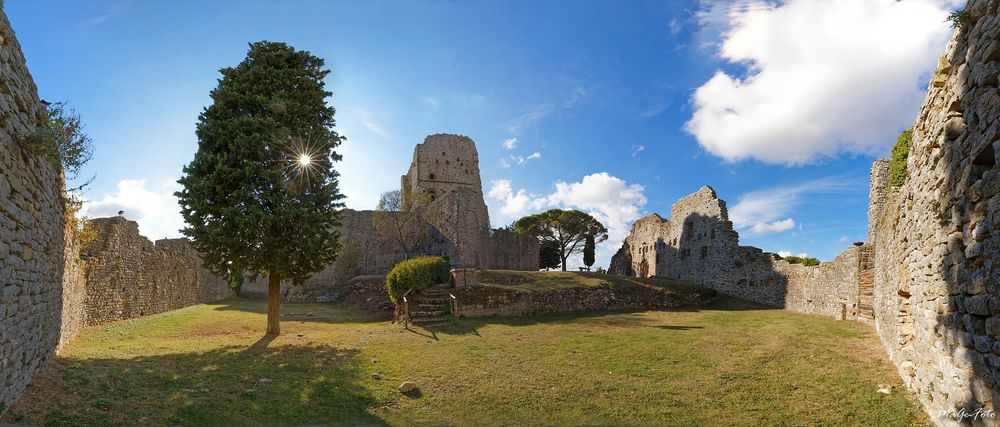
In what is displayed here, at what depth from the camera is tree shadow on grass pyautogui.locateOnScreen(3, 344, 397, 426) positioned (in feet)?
21.2

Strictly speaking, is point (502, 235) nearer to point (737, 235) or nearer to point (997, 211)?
point (737, 235)

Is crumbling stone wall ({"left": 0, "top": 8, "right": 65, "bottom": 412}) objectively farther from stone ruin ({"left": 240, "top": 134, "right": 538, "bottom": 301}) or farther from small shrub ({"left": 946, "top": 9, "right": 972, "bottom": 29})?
stone ruin ({"left": 240, "top": 134, "right": 538, "bottom": 301})

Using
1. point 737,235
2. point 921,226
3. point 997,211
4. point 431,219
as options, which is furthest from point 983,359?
point 431,219

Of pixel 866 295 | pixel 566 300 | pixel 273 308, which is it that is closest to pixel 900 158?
pixel 866 295

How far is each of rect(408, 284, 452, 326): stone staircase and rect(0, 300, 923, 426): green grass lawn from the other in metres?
2.42

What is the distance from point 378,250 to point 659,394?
32608mm

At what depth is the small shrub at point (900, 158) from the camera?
10898 mm

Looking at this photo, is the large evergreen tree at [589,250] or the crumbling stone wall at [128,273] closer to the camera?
the crumbling stone wall at [128,273]

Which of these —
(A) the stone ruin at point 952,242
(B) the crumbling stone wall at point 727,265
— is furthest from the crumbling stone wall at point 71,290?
(B) the crumbling stone wall at point 727,265

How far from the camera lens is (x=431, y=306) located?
18453mm

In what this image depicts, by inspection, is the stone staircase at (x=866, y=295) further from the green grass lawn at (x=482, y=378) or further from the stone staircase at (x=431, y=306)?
the stone staircase at (x=431, y=306)

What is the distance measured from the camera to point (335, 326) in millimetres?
18297

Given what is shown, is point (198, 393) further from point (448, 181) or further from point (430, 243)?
point (448, 181)

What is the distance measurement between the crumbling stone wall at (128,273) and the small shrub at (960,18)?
1978cm
